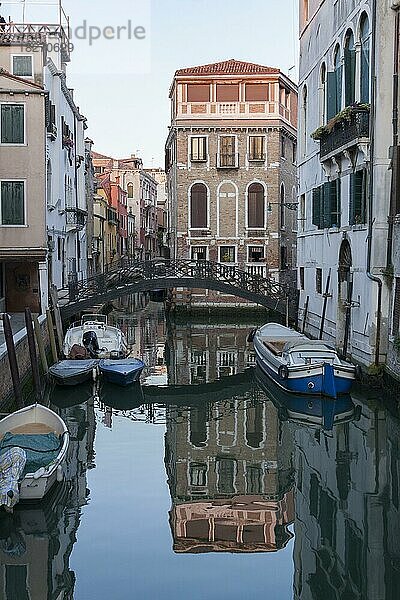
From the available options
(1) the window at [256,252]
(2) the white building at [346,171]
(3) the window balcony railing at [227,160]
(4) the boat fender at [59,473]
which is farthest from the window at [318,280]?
(4) the boat fender at [59,473]

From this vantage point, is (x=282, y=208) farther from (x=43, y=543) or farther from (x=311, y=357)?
(x=43, y=543)

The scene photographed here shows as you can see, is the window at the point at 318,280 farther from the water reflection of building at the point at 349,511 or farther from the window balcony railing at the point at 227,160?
the window balcony railing at the point at 227,160

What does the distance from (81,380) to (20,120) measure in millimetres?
6673

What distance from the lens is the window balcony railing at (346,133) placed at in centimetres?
1555

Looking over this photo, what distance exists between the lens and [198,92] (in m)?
31.6

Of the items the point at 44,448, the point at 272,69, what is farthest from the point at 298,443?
the point at 272,69

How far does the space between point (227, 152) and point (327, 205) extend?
1314 cm

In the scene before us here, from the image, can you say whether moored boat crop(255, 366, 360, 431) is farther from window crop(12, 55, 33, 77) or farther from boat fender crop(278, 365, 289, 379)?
window crop(12, 55, 33, 77)

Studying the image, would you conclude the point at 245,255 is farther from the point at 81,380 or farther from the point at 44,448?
the point at 44,448

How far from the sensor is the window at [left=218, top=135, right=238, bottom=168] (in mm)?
31625

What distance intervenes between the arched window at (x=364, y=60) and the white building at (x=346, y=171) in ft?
0.06

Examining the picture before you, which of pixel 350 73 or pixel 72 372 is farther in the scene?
pixel 350 73

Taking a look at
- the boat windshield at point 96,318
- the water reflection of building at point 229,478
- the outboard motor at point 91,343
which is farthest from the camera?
the boat windshield at point 96,318

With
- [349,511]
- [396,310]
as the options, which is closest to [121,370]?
[396,310]
